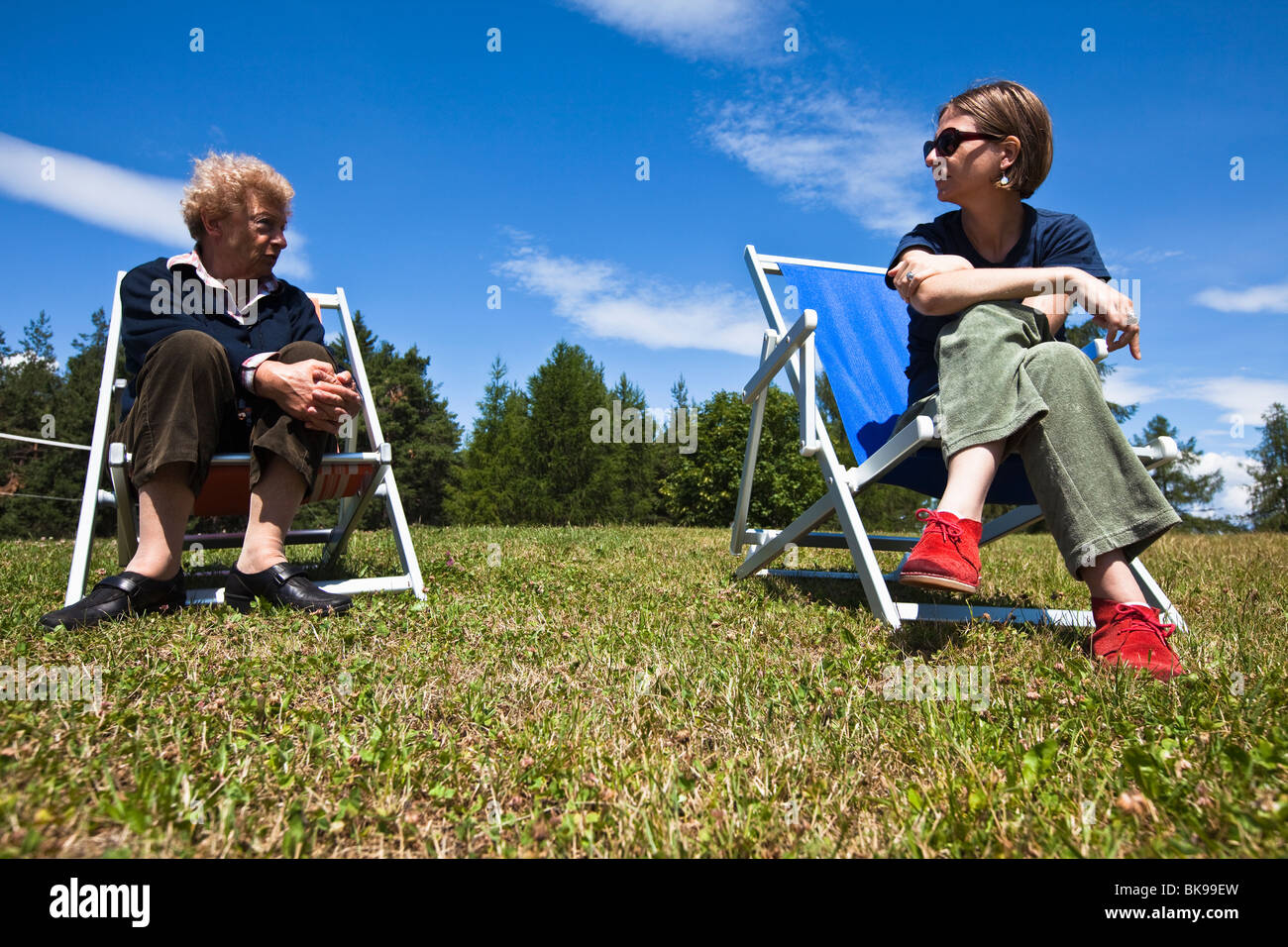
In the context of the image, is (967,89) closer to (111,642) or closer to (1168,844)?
(1168,844)

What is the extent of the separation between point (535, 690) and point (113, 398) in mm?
2204

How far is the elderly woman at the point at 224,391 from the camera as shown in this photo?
231 centimetres

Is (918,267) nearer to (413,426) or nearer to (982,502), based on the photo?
(982,502)

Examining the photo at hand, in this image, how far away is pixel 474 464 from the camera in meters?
27.1

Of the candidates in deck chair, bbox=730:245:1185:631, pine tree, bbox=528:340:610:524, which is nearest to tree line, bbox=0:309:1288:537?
pine tree, bbox=528:340:610:524

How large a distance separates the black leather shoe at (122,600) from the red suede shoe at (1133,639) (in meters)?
2.60

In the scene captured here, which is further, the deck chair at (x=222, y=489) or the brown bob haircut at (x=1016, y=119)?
the deck chair at (x=222, y=489)

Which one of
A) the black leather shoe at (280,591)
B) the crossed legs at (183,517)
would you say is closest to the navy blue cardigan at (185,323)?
the crossed legs at (183,517)

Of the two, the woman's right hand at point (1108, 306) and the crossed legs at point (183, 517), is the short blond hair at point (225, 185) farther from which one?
the woman's right hand at point (1108, 306)

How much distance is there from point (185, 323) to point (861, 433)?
7.61 ft

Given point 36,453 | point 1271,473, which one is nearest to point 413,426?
point 36,453

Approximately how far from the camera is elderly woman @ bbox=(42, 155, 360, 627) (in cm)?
231

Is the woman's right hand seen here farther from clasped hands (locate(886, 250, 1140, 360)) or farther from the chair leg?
the chair leg

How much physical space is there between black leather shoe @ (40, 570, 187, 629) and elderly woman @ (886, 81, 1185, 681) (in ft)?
7.06
